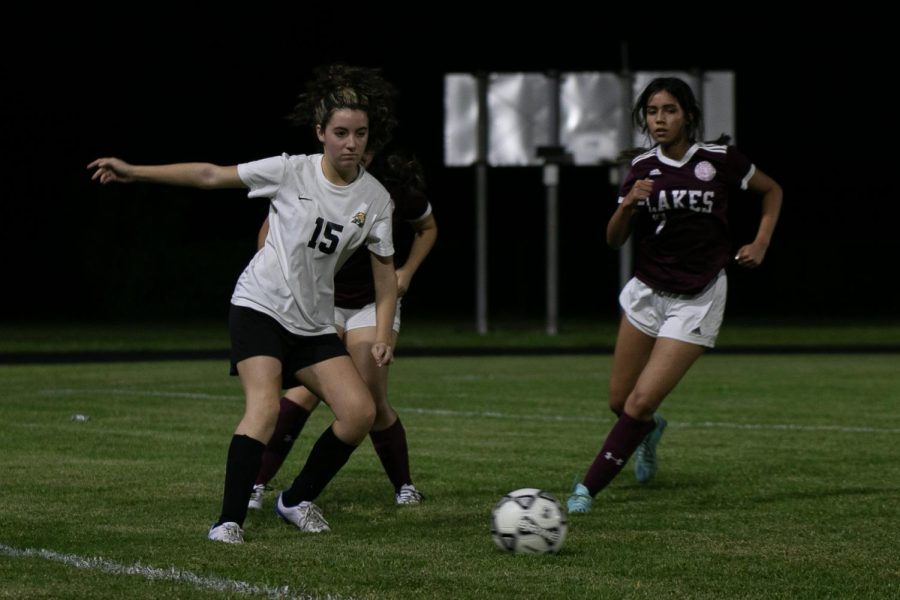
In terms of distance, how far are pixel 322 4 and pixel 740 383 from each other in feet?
97.5

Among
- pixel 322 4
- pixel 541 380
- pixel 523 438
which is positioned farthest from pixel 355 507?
pixel 322 4

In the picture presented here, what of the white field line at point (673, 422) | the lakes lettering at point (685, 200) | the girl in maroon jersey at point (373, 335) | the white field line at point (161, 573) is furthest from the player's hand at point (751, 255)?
the white field line at point (673, 422)

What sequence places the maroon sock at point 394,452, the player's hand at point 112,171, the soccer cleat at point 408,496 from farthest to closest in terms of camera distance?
the maroon sock at point 394,452 → the soccer cleat at point 408,496 → the player's hand at point 112,171

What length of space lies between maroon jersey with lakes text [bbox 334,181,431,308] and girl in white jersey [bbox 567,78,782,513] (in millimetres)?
1018

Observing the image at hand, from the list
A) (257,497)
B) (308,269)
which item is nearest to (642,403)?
(257,497)

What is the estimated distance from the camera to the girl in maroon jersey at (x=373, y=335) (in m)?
8.02

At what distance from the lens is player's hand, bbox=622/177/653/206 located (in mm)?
7715

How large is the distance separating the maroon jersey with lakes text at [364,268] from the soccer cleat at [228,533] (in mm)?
1620

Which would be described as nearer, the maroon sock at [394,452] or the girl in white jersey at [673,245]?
the girl in white jersey at [673,245]

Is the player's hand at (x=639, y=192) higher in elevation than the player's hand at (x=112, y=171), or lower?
lower

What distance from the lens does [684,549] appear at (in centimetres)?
669

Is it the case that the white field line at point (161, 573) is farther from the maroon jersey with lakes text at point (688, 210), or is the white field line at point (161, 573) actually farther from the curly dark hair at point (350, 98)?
the maroon jersey with lakes text at point (688, 210)

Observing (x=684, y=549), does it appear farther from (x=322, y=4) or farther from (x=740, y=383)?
(x=322, y=4)

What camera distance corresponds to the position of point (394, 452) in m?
8.30
